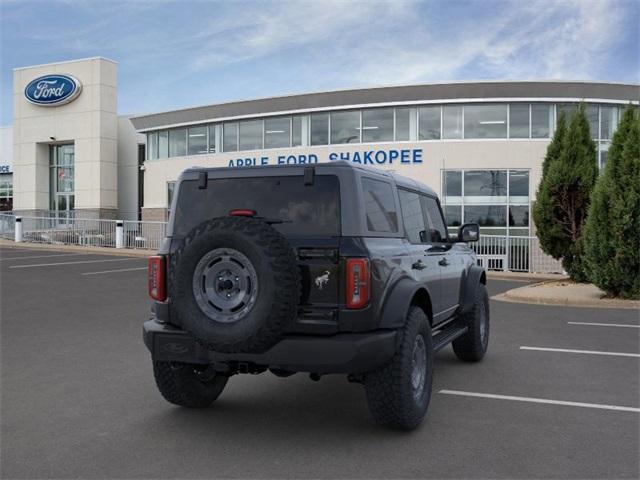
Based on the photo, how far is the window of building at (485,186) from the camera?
2441 centimetres

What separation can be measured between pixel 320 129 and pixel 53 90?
16701mm

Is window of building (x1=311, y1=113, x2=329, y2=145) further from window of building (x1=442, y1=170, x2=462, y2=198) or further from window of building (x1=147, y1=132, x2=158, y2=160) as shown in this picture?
window of building (x1=147, y1=132, x2=158, y2=160)

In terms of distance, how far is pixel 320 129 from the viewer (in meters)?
27.3

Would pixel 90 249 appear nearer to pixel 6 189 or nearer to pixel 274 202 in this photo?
pixel 6 189

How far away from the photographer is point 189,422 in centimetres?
491

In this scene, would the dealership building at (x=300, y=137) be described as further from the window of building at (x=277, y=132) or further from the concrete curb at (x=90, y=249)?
the concrete curb at (x=90, y=249)

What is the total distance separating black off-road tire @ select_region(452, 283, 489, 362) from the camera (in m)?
6.96

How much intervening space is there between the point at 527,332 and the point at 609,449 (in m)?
5.02

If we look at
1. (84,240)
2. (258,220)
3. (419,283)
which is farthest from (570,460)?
(84,240)

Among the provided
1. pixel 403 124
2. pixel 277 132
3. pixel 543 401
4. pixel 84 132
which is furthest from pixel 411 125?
pixel 543 401

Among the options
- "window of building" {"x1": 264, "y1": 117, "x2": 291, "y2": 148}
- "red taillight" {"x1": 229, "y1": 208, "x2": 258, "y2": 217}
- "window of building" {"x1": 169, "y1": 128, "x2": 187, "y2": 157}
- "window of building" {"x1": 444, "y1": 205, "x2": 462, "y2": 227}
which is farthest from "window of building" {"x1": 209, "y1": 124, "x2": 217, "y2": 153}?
"red taillight" {"x1": 229, "y1": 208, "x2": 258, "y2": 217}

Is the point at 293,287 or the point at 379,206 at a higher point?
the point at 379,206

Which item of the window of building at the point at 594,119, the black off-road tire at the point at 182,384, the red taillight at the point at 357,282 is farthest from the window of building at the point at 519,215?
the red taillight at the point at 357,282

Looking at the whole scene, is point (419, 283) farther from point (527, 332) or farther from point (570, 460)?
point (527, 332)
